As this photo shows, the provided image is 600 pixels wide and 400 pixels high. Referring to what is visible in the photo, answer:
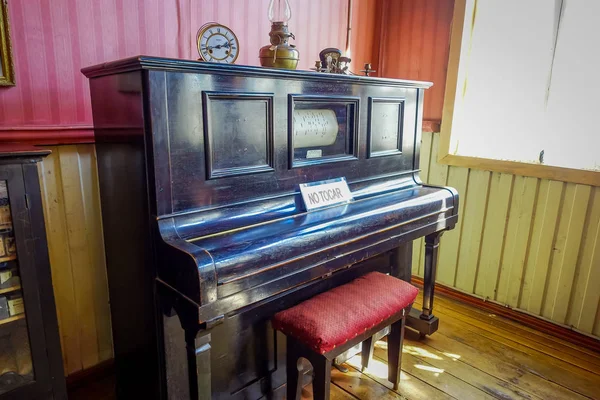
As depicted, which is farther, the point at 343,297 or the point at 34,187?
the point at 343,297

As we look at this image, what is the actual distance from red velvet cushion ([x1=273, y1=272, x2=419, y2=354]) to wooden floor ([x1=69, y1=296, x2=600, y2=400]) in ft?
1.71

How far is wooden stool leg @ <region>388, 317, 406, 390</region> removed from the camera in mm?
1823

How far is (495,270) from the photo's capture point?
2.67 m

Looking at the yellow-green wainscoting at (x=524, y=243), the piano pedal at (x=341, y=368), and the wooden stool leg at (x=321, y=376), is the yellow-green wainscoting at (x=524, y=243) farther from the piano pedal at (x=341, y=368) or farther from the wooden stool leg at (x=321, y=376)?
the wooden stool leg at (x=321, y=376)

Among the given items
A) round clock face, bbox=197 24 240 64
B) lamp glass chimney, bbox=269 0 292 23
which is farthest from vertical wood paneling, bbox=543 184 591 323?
round clock face, bbox=197 24 240 64

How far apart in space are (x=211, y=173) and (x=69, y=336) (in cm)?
111

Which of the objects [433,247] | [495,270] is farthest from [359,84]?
[495,270]

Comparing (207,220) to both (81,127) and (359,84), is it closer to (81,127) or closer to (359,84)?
(81,127)

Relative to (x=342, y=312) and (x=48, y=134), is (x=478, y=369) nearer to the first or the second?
(x=342, y=312)

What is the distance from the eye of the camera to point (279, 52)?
161 cm

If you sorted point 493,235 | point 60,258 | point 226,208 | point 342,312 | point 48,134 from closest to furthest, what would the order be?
point 226,208
point 342,312
point 48,134
point 60,258
point 493,235

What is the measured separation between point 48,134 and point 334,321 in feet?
4.24

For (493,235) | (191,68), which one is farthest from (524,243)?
(191,68)

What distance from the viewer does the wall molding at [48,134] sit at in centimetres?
155
